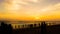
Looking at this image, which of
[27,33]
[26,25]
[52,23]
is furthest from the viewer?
[52,23]

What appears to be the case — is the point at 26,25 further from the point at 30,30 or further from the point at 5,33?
the point at 5,33

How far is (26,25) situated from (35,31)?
113 cm

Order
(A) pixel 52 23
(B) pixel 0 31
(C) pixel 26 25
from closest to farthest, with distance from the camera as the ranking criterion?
1. (B) pixel 0 31
2. (C) pixel 26 25
3. (A) pixel 52 23

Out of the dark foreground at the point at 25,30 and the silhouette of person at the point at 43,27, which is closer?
Result: the dark foreground at the point at 25,30

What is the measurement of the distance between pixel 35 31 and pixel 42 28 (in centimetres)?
179

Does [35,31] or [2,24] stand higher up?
[2,24]

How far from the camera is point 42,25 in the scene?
10.6 metres

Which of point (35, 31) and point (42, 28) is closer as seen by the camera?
point (42, 28)

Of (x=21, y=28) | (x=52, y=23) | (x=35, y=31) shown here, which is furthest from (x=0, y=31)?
(x=52, y=23)

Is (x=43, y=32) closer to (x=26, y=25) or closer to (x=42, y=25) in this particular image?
(x=42, y=25)

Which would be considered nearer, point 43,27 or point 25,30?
point 43,27

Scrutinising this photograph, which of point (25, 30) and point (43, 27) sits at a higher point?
point (43, 27)

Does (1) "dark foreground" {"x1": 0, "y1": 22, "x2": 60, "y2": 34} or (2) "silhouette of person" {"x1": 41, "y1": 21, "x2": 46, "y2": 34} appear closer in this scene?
(1) "dark foreground" {"x1": 0, "y1": 22, "x2": 60, "y2": 34}

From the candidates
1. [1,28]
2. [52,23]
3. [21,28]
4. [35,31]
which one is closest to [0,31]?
[1,28]
